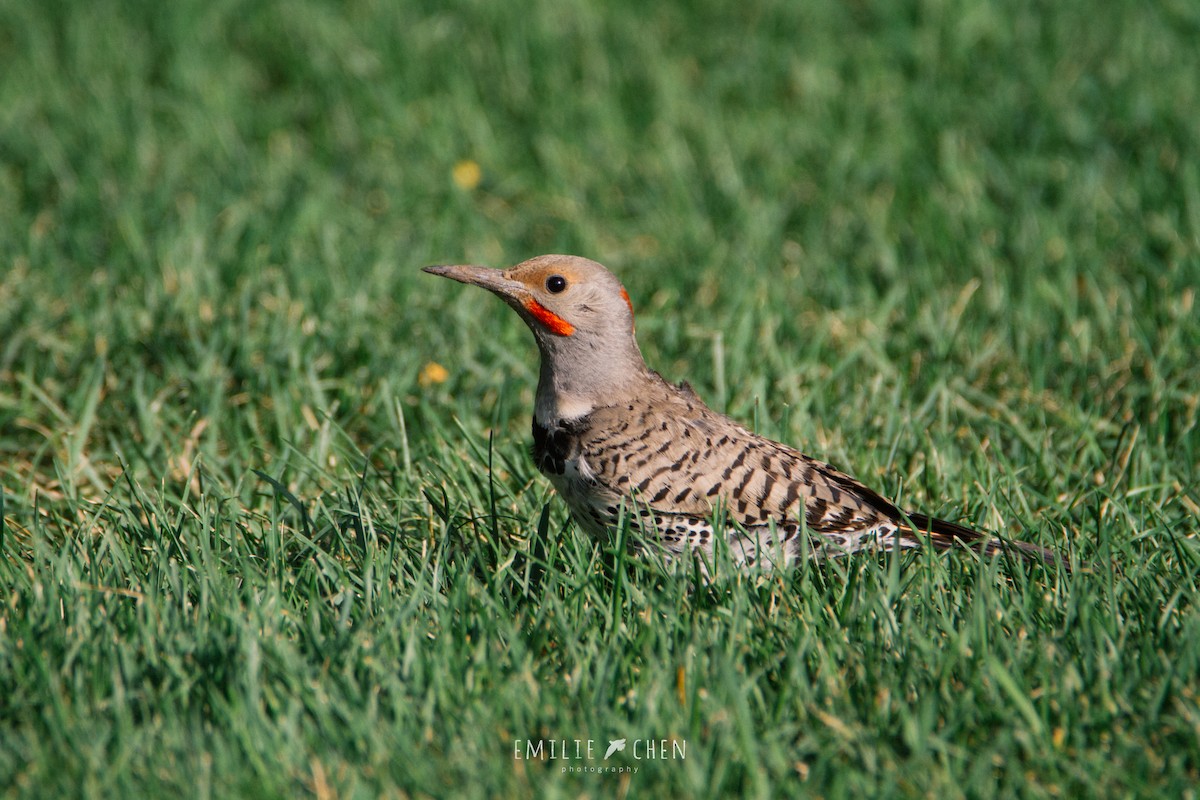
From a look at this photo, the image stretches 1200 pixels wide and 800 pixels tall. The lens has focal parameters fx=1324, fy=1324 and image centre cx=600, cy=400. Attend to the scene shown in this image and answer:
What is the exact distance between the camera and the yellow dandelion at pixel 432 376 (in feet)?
17.4

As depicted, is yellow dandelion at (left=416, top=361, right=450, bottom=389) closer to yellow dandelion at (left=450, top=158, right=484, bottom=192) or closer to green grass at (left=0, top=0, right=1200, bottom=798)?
green grass at (left=0, top=0, right=1200, bottom=798)

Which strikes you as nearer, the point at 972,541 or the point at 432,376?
the point at 972,541

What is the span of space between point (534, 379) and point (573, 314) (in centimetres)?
130

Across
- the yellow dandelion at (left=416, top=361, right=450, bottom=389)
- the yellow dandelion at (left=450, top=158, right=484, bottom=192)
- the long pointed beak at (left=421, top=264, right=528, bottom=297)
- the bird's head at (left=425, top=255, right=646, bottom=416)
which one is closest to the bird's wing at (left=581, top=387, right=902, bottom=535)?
the bird's head at (left=425, top=255, right=646, bottom=416)

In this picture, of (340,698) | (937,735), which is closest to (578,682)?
(340,698)

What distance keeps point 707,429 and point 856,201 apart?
Answer: 3.31m

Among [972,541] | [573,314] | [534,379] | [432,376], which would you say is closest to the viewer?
[972,541]

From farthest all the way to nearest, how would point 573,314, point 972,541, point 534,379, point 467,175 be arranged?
point 467,175 → point 534,379 → point 573,314 → point 972,541

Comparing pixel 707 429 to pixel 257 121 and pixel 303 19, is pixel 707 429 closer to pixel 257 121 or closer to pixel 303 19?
pixel 257 121

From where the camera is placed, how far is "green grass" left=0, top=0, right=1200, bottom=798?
3.14 m

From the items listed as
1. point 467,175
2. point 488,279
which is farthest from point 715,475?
point 467,175

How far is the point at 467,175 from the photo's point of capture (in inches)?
291

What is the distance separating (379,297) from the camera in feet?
19.8

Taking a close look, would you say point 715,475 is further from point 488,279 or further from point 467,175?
point 467,175
